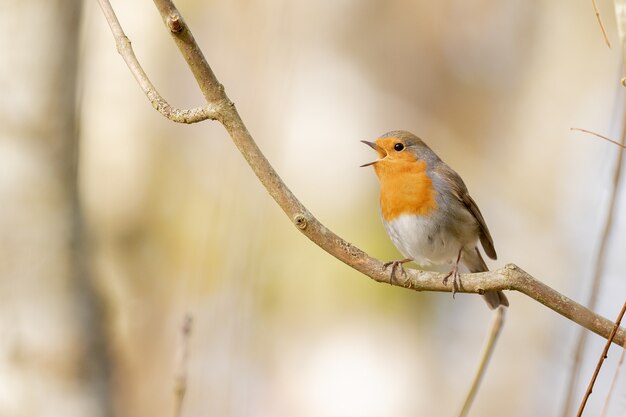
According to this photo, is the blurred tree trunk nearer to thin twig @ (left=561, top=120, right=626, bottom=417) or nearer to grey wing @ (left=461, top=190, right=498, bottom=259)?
grey wing @ (left=461, top=190, right=498, bottom=259)

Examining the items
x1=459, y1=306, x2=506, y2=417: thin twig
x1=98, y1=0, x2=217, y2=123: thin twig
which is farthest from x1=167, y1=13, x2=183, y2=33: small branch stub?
x1=459, y1=306, x2=506, y2=417: thin twig

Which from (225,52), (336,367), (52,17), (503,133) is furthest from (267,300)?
(52,17)

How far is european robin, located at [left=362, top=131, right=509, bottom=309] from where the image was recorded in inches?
150

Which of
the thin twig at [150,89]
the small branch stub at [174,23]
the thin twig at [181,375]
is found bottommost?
the thin twig at [181,375]

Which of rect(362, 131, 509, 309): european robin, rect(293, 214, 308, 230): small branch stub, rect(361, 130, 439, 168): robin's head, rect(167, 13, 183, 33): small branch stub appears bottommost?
rect(293, 214, 308, 230): small branch stub

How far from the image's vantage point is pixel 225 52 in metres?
8.12

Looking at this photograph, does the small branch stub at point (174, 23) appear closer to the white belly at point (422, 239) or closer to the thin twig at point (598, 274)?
the thin twig at point (598, 274)

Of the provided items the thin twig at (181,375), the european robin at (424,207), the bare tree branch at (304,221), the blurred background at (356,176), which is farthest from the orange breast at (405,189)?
the blurred background at (356,176)

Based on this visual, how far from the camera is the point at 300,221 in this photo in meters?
2.20

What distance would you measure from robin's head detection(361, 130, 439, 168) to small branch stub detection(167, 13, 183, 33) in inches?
76.7

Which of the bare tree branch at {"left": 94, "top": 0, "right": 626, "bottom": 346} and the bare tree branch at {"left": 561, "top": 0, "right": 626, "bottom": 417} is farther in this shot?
the bare tree branch at {"left": 94, "top": 0, "right": 626, "bottom": 346}

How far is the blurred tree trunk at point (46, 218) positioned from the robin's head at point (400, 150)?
1.98 metres

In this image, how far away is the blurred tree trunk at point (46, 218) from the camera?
4.56m

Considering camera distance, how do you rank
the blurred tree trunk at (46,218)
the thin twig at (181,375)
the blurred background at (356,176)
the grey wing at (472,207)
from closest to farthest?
the thin twig at (181,375) → the grey wing at (472,207) → the blurred tree trunk at (46,218) → the blurred background at (356,176)
